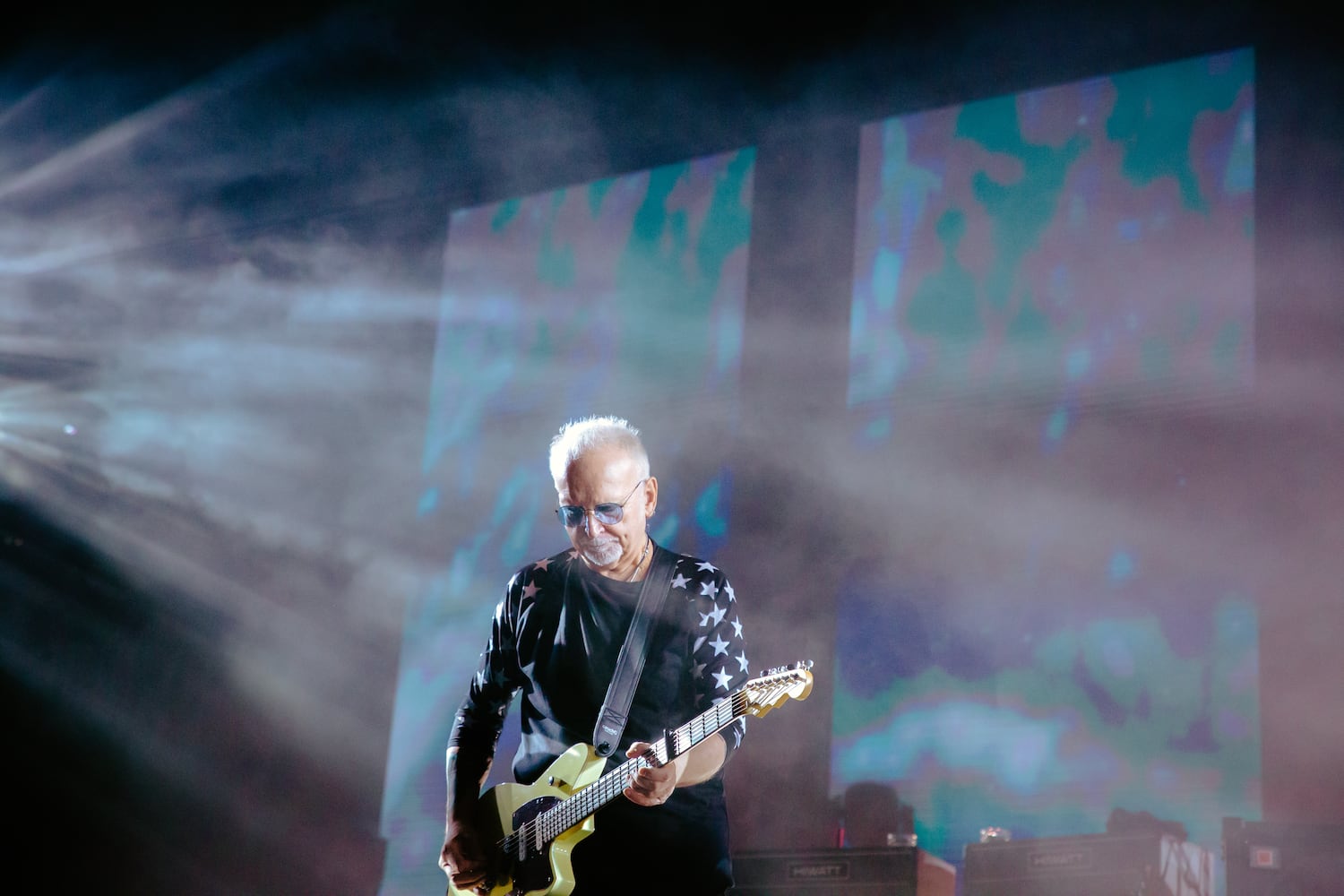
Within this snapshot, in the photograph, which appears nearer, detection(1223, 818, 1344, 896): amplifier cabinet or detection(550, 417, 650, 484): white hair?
detection(1223, 818, 1344, 896): amplifier cabinet

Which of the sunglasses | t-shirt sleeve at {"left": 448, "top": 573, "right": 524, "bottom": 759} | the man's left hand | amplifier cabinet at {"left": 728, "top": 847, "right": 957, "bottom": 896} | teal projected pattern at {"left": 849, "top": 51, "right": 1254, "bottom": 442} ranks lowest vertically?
amplifier cabinet at {"left": 728, "top": 847, "right": 957, "bottom": 896}

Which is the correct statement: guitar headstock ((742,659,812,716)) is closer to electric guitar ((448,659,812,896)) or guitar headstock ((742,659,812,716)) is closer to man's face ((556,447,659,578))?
electric guitar ((448,659,812,896))

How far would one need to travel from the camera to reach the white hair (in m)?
2.95

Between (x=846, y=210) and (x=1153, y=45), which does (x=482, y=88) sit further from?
(x=1153, y=45)

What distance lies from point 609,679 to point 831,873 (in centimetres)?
99

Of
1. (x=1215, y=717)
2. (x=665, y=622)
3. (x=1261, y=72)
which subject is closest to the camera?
(x=665, y=622)

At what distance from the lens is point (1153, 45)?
4.17 metres

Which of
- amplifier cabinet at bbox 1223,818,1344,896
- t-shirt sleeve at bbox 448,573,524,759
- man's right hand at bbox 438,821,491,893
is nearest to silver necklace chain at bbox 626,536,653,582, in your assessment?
t-shirt sleeve at bbox 448,573,524,759

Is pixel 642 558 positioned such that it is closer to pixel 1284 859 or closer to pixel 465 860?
pixel 465 860

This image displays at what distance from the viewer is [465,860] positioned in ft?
9.32

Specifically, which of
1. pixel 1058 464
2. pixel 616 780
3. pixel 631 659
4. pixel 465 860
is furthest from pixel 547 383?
pixel 616 780

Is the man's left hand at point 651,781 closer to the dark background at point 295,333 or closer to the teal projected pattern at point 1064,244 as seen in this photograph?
the dark background at point 295,333

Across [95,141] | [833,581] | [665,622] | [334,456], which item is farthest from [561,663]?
[95,141]

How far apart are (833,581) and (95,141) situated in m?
3.91
